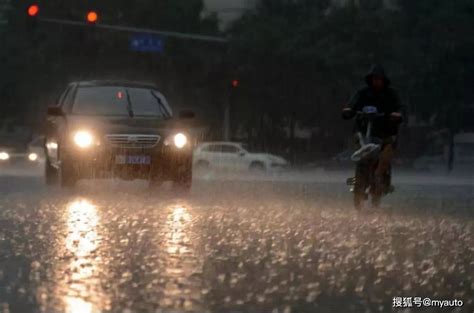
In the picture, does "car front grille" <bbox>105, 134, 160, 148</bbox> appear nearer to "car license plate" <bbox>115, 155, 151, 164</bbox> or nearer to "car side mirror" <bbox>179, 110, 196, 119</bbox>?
"car license plate" <bbox>115, 155, 151, 164</bbox>

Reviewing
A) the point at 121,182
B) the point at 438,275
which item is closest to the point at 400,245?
the point at 438,275

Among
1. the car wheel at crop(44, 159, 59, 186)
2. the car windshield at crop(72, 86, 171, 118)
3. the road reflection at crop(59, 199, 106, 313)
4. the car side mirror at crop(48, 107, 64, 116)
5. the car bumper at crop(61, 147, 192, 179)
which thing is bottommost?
the road reflection at crop(59, 199, 106, 313)

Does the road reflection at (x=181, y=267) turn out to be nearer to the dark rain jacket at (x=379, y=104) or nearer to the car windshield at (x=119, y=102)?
the dark rain jacket at (x=379, y=104)

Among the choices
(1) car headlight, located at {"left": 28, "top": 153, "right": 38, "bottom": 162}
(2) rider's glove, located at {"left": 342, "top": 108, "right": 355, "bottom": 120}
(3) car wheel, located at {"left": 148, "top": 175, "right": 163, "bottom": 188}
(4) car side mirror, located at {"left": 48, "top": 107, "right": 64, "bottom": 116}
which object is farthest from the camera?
(1) car headlight, located at {"left": 28, "top": 153, "right": 38, "bottom": 162}

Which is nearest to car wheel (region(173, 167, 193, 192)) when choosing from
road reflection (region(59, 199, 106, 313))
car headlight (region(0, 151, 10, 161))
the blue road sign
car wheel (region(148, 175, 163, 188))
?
car wheel (region(148, 175, 163, 188))

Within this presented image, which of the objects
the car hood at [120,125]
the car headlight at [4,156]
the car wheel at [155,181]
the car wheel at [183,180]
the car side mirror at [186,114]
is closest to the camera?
the car hood at [120,125]

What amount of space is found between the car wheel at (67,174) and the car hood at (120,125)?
0.55 m

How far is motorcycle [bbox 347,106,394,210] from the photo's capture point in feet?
41.4

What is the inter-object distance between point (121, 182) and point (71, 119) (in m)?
3.12

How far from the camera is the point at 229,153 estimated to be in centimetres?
4272

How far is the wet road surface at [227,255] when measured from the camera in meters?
6.28

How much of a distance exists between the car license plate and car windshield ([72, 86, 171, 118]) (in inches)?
56.3

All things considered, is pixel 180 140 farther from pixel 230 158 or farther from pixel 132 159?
pixel 230 158

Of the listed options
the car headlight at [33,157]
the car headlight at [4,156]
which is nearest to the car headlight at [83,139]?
the car headlight at [4,156]
